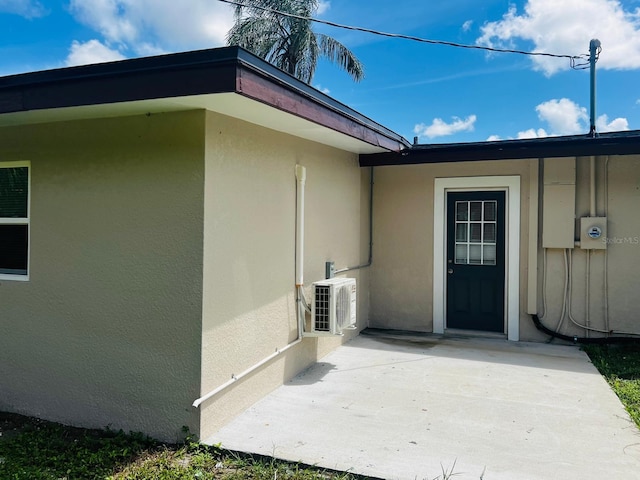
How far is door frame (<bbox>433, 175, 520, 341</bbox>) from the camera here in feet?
22.0

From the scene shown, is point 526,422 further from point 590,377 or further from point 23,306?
point 23,306

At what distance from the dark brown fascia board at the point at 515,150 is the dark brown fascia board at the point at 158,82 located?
3182 millimetres

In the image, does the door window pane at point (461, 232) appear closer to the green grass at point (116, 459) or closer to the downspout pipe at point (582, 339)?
the downspout pipe at point (582, 339)

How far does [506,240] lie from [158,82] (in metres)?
5.34

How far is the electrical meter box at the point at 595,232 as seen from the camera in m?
6.29

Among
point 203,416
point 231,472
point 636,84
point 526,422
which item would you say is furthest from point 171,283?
point 636,84

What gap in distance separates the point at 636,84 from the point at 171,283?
37.9 ft

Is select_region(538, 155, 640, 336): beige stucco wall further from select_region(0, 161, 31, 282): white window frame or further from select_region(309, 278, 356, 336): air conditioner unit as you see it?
select_region(0, 161, 31, 282): white window frame

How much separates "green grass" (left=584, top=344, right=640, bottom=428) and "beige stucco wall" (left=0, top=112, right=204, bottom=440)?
3.70 metres

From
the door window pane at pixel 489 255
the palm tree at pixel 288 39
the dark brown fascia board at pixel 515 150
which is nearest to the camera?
the dark brown fascia board at pixel 515 150

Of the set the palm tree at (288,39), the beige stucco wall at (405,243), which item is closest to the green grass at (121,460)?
the beige stucco wall at (405,243)

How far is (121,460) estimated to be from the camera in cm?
325

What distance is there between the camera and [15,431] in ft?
12.4

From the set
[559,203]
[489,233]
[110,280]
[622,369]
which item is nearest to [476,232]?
[489,233]
